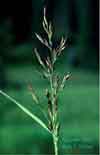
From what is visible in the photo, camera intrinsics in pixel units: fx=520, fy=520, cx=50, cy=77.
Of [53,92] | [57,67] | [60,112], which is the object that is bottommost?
[60,112]

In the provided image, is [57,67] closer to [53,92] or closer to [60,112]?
[60,112]

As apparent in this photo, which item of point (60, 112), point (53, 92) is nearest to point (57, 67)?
point (60, 112)

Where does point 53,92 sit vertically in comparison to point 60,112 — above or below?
above

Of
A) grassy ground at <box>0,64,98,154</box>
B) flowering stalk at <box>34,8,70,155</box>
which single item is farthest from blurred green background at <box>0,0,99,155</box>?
flowering stalk at <box>34,8,70,155</box>

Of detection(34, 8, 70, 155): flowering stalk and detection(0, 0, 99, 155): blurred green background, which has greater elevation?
detection(34, 8, 70, 155): flowering stalk

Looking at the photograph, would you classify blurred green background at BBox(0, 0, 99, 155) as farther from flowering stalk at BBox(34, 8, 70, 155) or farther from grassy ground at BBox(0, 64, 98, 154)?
flowering stalk at BBox(34, 8, 70, 155)

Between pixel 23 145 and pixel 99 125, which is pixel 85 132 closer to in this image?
pixel 99 125

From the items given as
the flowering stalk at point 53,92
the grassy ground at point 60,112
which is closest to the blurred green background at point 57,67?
the grassy ground at point 60,112
